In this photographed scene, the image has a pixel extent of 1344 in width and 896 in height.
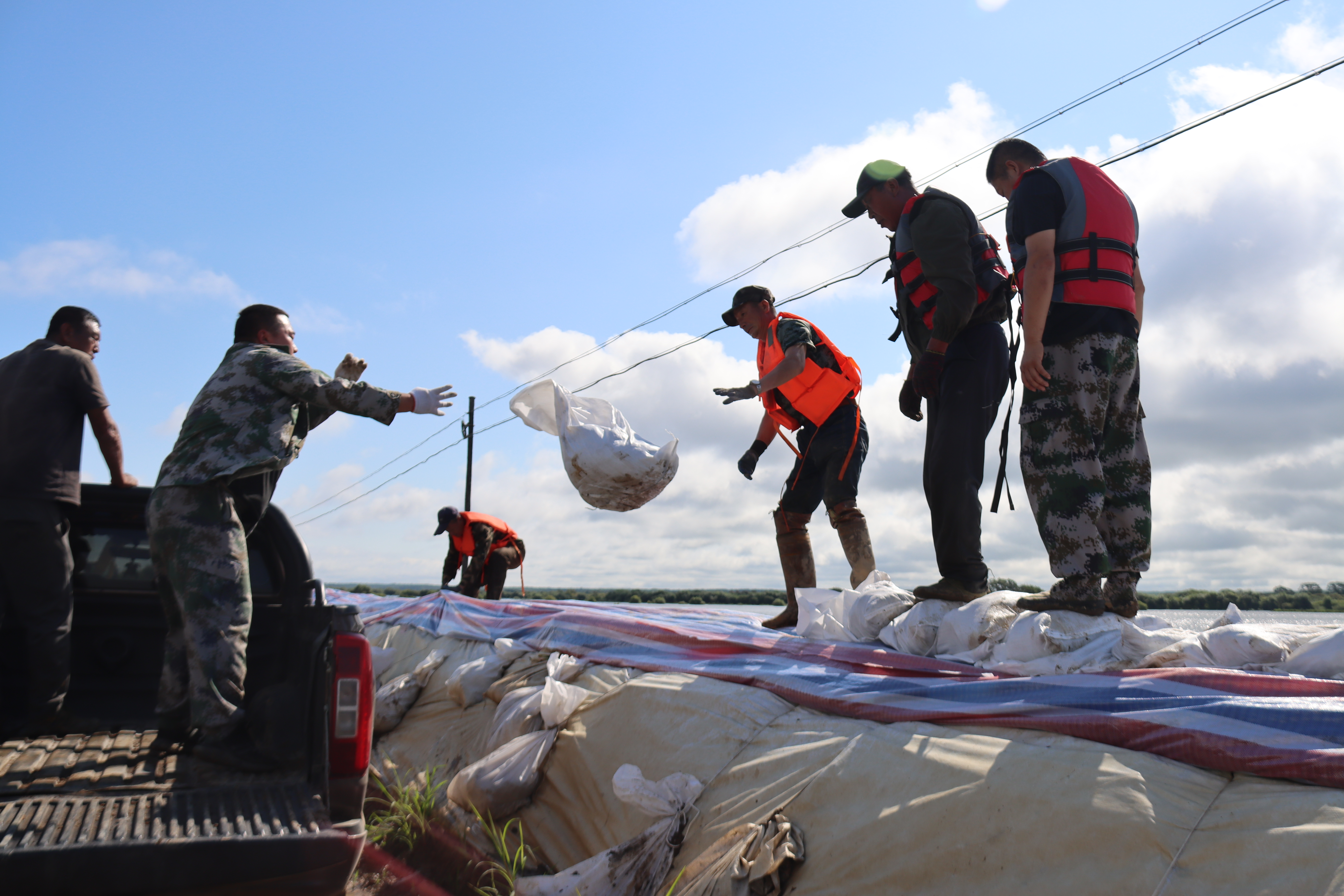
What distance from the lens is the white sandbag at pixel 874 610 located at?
3.33m

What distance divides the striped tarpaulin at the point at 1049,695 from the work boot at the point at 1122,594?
619 millimetres

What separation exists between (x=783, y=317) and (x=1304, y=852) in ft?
10.6

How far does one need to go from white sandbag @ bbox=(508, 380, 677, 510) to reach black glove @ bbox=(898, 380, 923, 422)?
3.75 ft

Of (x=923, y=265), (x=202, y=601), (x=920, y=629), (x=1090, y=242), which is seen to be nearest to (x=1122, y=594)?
(x=920, y=629)

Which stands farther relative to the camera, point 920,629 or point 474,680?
point 474,680

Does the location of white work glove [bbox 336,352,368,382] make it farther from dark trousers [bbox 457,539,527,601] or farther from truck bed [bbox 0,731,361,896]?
dark trousers [bbox 457,539,527,601]

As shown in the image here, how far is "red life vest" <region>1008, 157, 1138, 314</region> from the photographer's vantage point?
2.94 metres

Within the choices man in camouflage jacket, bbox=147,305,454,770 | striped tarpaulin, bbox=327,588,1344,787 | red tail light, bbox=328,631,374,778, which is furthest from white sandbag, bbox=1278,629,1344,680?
man in camouflage jacket, bbox=147,305,454,770

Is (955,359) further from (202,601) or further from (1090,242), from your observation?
(202,601)

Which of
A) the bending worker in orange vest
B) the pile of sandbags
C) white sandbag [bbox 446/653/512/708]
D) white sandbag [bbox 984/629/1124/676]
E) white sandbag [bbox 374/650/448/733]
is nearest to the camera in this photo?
the pile of sandbags

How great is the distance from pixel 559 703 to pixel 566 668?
0.46 meters

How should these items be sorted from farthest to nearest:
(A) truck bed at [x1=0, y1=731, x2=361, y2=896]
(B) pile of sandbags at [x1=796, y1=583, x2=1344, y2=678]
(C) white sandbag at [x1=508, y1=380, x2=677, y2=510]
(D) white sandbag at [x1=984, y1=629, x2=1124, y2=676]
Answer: (C) white sandbag at [x1=508, y1=380, x2=677, y2=510], (D) white sandbag at [x1=984, y1=629, x2=1124, y2=676], (B) pile of sandbags at [x1=796, y1=583, x2=1344, y2=678], (A) truck bed at [x1=0, y1=731, x2=361, y2=896]

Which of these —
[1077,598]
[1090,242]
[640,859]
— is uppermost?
[1090,242]

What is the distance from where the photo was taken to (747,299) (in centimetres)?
454
